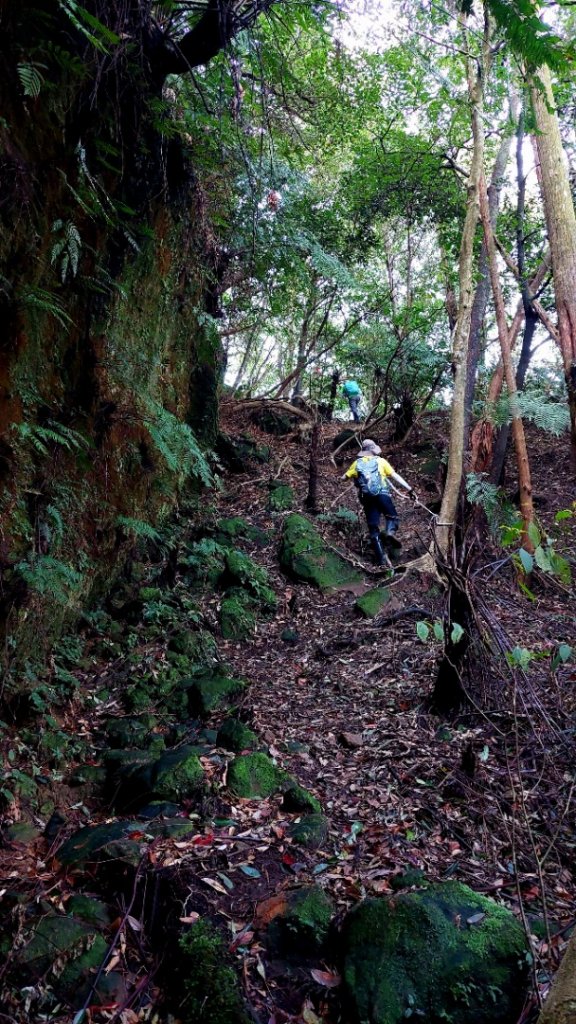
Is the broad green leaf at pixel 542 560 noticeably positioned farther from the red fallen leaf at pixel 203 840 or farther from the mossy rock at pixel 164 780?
the mossy rock at pixel 164 780

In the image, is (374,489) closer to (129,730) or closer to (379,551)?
(379,551)

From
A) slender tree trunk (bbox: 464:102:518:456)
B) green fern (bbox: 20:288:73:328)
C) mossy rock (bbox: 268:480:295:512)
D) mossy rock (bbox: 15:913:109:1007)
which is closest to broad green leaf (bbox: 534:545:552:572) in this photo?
mossy rock (bbox: 15:913:109:1007)

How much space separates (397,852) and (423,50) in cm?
1168

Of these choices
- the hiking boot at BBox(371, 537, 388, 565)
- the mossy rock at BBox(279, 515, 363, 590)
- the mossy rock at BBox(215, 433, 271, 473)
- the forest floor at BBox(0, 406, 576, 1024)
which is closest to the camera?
the forest floor at BBox(0, 406, 576, 1024)

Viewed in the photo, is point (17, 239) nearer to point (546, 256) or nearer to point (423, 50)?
point (423, 50)

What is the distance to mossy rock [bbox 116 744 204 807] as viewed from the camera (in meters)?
4.26

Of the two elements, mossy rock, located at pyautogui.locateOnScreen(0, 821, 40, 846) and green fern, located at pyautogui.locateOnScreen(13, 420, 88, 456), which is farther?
green fern, located at pyautogui.locateOnScreen(13, 420, 88, 456)

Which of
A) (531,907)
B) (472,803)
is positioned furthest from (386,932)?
(472,803)

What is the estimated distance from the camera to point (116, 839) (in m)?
3.75

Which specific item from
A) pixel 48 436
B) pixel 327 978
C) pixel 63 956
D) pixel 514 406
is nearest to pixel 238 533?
pixel 514 406

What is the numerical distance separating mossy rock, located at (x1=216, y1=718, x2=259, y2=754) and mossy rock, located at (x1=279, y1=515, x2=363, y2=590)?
142 inches

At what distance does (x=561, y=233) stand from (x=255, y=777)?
17.7 ft

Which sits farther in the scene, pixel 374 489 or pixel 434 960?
pixel 374 489

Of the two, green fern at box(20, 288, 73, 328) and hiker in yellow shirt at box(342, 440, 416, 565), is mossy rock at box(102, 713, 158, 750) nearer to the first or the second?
green fern at box(20, 288, 73, 328)
